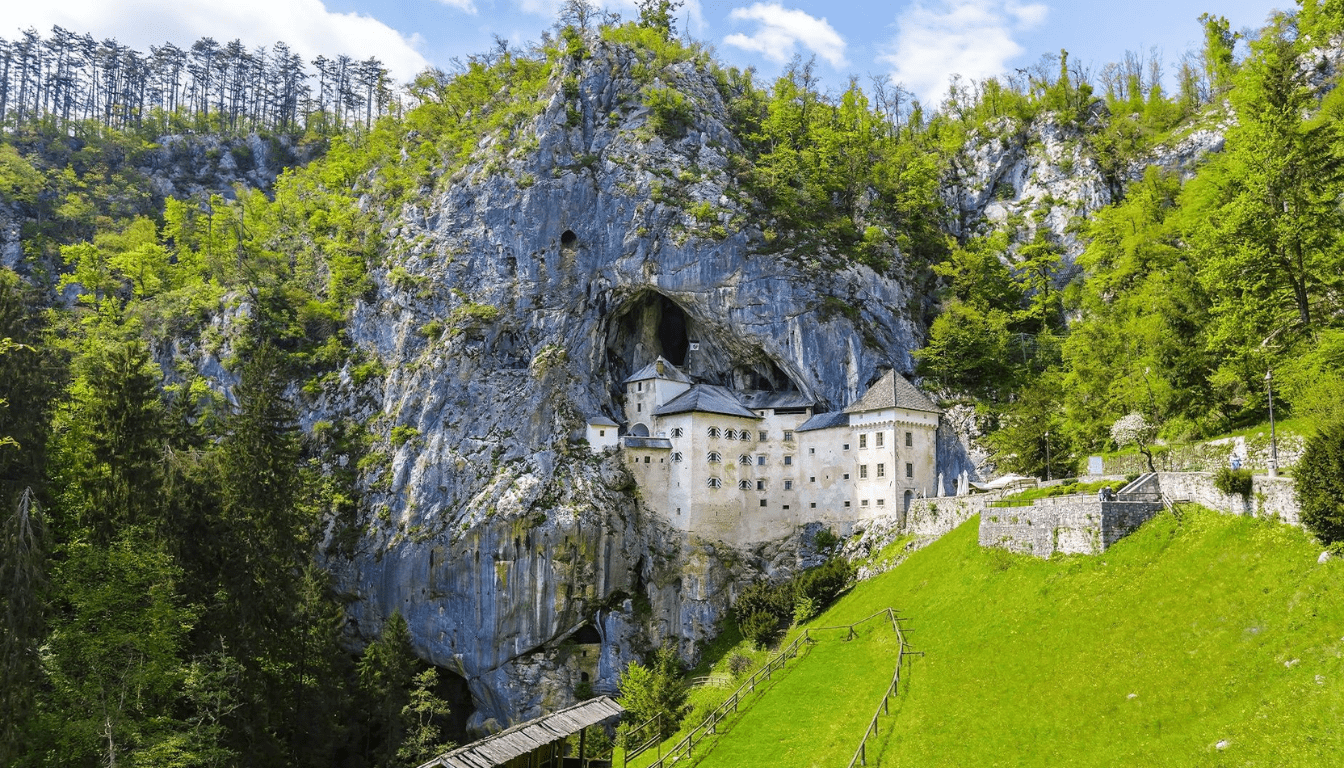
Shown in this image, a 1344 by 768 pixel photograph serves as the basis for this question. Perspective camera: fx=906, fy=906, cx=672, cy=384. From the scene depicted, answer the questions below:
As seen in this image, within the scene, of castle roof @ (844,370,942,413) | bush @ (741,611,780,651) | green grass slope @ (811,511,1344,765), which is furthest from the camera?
castle roof @ (844,370,942,413)

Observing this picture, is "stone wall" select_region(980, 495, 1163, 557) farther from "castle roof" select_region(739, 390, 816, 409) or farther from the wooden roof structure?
"castle roof" select_region(739, 390, 816, 409)

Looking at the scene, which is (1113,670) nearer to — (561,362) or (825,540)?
(825,540)

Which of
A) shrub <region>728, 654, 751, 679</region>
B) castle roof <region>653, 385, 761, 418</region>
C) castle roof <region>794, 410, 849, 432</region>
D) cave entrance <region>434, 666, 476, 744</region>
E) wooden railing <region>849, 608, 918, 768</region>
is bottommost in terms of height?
cave entrance <region>434, 666, 476, 744</region>

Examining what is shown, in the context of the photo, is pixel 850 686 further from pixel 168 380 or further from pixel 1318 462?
pixel 168 380

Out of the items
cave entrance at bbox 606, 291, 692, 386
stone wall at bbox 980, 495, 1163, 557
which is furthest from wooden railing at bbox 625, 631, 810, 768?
cave entrance at bbox 606, 291, 692, 386

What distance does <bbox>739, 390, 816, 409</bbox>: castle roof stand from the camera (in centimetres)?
6034

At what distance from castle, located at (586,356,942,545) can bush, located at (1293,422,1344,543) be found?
30.3 metres

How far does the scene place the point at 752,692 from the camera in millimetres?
35750

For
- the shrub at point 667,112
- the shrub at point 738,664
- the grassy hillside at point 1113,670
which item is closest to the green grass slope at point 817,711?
the grassy hillside at point 1113,670

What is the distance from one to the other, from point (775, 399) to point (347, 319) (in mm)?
32863

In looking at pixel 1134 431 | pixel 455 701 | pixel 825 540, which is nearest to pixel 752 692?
pixel 825 540

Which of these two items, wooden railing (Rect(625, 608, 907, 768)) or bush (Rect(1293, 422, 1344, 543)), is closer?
bush (Rect(1293, 422, 1344, 543))

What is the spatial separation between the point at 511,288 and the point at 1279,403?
148 feet

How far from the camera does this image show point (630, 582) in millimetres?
57375
